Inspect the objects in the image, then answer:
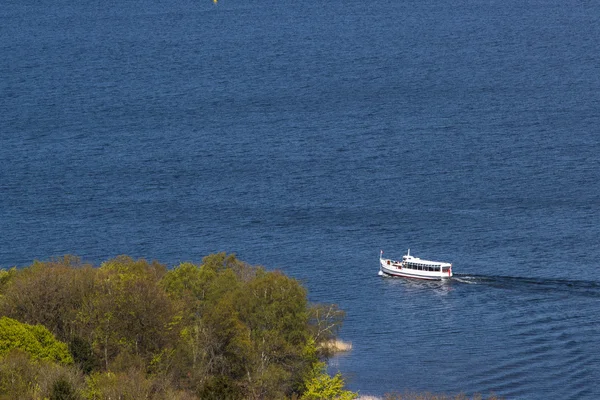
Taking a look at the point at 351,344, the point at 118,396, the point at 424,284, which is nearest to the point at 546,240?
the point at 424,284

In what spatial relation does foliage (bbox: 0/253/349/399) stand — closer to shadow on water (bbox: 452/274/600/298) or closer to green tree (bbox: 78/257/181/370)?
green tree (bbox: 78/257/181/370)

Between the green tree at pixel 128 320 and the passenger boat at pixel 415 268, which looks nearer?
the green tree at pixel 128 320

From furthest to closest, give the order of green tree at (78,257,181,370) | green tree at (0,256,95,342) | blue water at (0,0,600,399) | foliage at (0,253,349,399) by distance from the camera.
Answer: blue water at (0,0,600,399) < green tree at (0,256,95,342) < green tree at (78,257,181,370) < foliage at (0,253,349,399)

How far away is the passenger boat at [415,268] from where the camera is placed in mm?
133375

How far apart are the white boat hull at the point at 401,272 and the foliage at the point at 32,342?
69.6 m

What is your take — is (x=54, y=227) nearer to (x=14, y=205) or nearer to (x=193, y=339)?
(x=14, y=205)

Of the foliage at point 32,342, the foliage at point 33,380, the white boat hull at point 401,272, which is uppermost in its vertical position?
the white boat hull at point 401,272

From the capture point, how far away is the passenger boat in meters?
133

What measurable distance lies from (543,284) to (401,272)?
18.0m

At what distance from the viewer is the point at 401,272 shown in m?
136

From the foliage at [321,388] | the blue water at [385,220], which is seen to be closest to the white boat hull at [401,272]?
the blue water at [385,220]

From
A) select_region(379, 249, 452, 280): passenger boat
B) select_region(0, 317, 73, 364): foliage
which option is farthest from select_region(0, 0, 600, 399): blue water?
select_region(0, 317, 73, 364): foliage

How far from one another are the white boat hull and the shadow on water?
5.46m

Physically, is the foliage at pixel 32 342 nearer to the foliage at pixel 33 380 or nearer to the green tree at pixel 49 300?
the foliage at pixel 33 380
